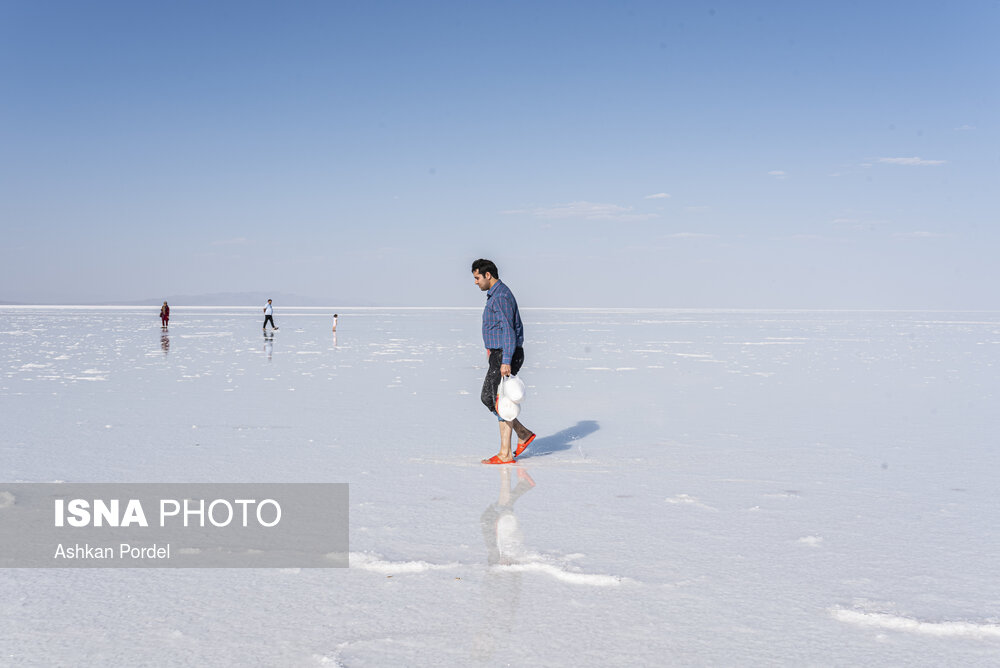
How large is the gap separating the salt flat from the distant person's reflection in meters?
0.02

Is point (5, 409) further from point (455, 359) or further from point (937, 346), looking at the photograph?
point (937, 346)

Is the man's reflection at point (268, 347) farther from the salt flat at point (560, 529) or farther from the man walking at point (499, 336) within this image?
the man walking at point (499, 336)

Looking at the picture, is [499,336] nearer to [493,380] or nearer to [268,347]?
[493,380]

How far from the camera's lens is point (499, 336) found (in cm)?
640

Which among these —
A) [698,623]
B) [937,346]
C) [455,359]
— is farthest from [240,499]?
[937,346]

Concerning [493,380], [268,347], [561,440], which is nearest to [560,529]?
[493,380]

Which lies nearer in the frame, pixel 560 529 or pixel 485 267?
pixel 560 529

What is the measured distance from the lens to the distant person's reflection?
304 cm

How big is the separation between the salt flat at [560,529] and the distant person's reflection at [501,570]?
2 centimetres

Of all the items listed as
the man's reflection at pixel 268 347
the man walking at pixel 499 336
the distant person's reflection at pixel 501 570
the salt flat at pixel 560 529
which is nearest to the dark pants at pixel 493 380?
the man walking at pixel 499 336

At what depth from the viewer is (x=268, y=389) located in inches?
446

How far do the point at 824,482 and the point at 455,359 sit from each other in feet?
40.5

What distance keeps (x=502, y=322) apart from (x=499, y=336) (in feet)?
0.38

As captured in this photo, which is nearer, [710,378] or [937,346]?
[710,378]
